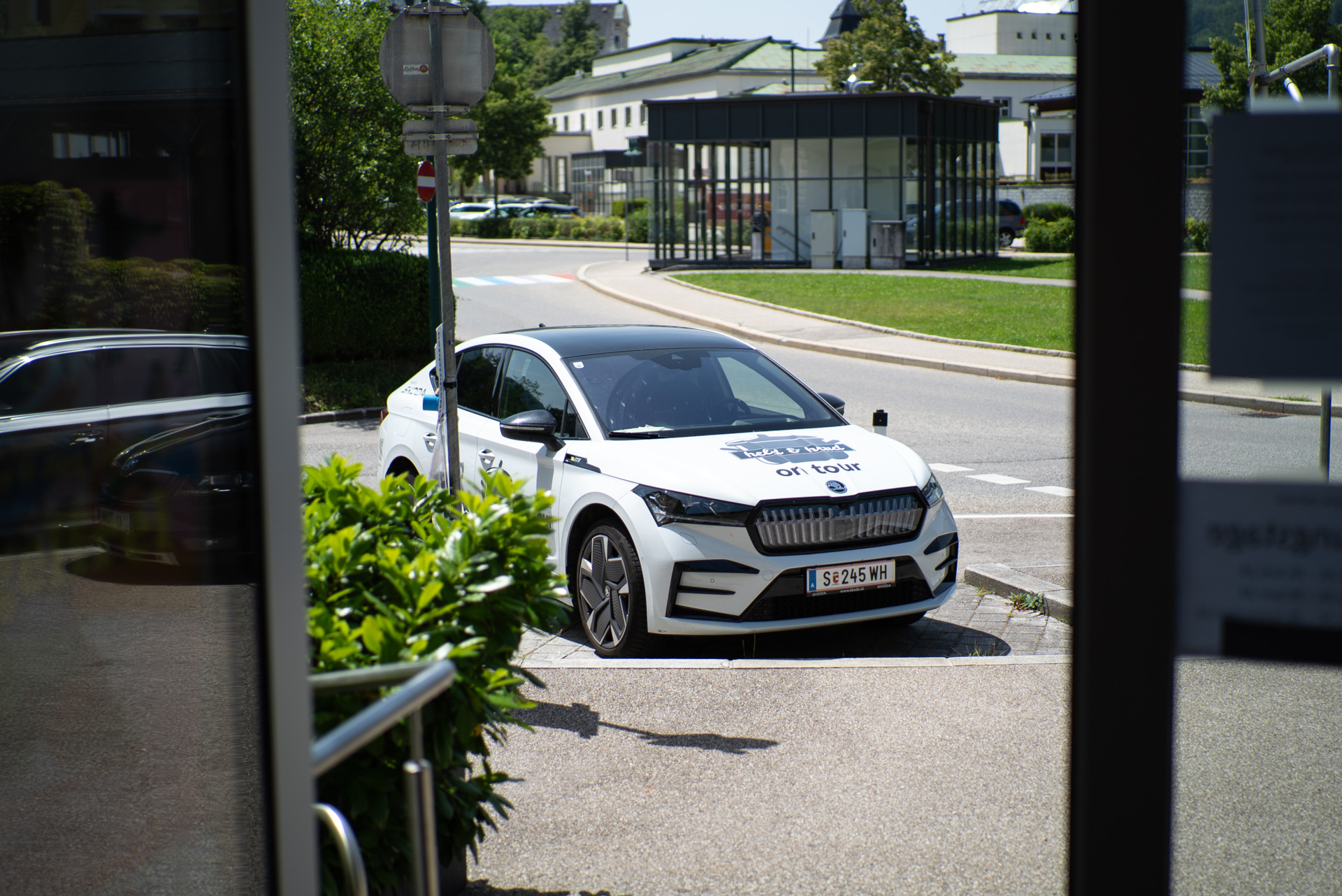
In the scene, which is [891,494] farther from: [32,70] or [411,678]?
[32,70]

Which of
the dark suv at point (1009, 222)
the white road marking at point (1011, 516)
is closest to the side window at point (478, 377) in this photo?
the white road marking at point (1011, 516)

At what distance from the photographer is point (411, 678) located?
2576mm

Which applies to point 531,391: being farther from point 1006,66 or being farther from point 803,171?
point 1006,66

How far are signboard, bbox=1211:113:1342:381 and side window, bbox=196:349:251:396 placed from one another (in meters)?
1.54

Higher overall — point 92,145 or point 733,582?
point 92,145

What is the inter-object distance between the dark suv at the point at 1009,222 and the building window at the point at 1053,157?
42.0 ft

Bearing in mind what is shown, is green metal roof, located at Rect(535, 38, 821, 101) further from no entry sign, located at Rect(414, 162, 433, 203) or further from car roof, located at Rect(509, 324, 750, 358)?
car roof, located at Rect(509, 324, 750, 358)

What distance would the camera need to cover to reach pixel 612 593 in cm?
672

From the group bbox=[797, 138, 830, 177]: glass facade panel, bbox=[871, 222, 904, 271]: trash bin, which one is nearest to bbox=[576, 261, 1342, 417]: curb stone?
bbox=[871, 222, 904, 271]: trash bin

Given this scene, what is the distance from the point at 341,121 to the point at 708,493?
13.6 meters

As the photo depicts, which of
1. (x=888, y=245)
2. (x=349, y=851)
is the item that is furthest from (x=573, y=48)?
(x=349, y=851)

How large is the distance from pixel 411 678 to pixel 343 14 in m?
17.7

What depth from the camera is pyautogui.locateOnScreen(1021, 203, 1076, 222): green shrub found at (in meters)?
48.2

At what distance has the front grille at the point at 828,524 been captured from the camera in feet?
20.9
